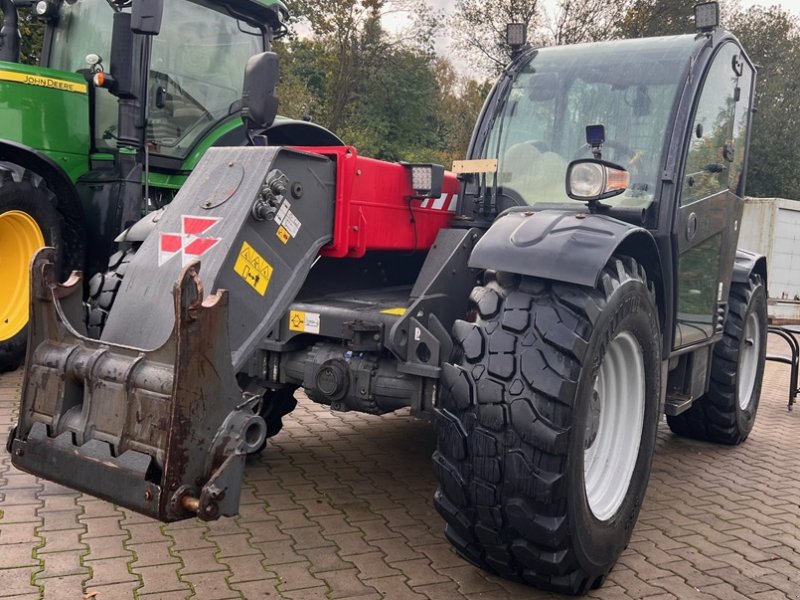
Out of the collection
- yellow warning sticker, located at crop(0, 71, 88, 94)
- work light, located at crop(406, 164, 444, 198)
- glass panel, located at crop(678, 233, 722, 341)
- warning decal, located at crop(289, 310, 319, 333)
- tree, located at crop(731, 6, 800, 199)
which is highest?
tree, located at crop(731, 6, 800, 199)

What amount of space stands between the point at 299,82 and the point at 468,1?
5995 mm

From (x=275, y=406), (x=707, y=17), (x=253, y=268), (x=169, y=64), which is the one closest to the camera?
(x=253, y=268)

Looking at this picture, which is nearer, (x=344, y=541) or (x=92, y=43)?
(x=344, y=541)

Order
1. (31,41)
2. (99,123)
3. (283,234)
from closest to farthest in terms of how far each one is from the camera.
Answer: (283,234) < (99,123) < (31,41)

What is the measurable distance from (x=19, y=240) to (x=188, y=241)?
367cm

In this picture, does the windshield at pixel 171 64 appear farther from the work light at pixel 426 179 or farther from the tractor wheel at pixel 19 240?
the work light at pixel 426 179

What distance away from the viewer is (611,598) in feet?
10.1

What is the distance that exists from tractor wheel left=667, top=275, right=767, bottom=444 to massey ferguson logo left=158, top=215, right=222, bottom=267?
353cm

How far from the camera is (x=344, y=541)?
11.4ft

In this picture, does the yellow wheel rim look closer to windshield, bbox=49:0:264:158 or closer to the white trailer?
windshield, bbox=49:0:264:158

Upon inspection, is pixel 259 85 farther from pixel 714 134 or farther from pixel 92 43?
pixel 92 43

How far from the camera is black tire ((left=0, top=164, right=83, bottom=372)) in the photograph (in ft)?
19.3

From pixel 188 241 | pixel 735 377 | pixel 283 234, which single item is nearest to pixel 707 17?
pixel 735 377

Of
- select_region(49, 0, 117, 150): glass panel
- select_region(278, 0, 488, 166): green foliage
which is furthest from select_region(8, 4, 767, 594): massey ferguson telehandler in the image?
select_region(278, 0, 488, 166): green foliage
